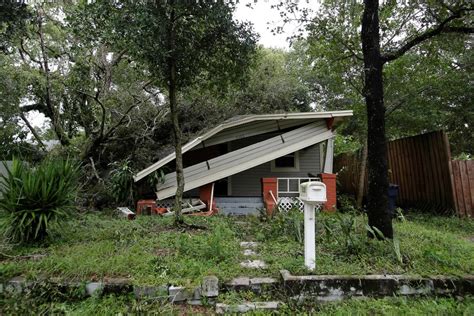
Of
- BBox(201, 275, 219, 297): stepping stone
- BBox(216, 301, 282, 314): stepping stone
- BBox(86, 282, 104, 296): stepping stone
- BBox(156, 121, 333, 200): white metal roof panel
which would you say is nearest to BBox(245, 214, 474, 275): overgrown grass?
BBox(216, 301, 282, 314): stepping stone

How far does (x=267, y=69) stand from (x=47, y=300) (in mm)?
11122

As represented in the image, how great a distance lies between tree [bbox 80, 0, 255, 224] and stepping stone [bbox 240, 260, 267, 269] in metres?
2.19

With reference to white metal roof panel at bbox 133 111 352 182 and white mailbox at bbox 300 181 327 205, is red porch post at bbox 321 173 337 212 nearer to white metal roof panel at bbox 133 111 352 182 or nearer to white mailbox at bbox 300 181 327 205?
white metal roof panel at bbox 133 111 352 182

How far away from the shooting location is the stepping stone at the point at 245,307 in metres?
2.64

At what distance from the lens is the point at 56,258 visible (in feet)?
10.9

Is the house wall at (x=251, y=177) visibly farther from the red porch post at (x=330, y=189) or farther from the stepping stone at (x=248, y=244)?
the stepping stone at (x=248, y=244)

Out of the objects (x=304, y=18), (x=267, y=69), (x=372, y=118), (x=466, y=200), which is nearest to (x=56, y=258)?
(x=372, y=118)

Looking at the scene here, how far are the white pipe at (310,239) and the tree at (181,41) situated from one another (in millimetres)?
2838

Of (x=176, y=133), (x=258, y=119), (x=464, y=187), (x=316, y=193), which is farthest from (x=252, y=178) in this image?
(x=316, y=193)

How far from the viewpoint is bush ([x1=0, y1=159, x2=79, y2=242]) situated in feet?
12.5

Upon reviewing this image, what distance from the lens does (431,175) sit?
7305 millimetres

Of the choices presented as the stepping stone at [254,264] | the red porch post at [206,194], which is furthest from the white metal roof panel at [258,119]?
the stepping stone at [254,264]

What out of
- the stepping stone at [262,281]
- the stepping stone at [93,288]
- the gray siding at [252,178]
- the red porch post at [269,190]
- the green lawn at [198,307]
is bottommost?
the green lawn at [198,307]

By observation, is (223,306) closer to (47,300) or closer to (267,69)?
(47,300)
